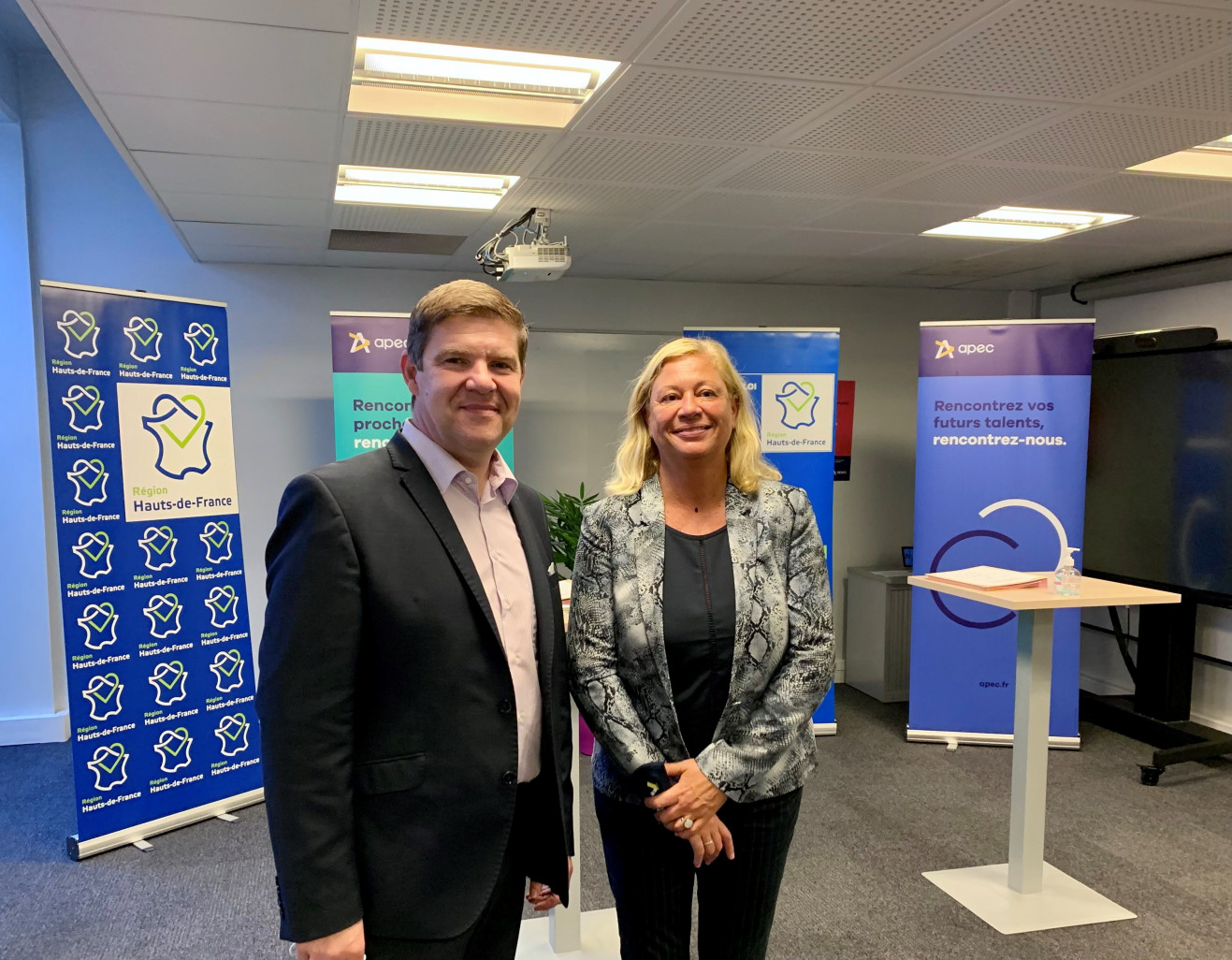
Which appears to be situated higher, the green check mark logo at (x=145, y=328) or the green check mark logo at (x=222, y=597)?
the green check mark logo at (x=145, y=328)

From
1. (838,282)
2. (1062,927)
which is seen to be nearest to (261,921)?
(1062,927)

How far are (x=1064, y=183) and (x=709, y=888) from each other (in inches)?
114

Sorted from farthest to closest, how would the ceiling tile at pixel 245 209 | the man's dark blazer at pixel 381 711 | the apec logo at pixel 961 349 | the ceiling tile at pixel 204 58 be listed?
the apec logo at pixel 961 349 < the ceiling tile at pixel 245 209 < the ceiling tile at pixel 204 58 < the man's dark blazer at pixel 381 711

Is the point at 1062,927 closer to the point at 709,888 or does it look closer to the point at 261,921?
the point at 709,888

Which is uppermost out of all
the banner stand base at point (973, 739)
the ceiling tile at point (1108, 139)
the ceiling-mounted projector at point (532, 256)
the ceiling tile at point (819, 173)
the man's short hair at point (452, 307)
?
the ceiling tile at point (1108, 139)

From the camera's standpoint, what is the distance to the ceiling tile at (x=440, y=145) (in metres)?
2.68

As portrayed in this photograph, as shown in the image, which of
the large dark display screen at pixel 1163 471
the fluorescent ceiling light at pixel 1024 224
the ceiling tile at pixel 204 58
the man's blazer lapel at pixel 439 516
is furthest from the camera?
the large dark display screen at pixel 1163 471

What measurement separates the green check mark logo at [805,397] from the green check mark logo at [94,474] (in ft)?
10.2

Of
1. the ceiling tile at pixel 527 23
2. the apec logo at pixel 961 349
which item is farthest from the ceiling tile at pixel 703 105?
the apec logo at pixel 961 349

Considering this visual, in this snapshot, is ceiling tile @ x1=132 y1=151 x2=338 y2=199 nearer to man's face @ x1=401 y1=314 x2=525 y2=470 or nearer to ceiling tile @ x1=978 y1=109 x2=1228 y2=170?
man's face @ x1=401 y1=314 x2=525 y2=470

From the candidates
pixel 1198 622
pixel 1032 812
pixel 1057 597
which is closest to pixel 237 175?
pixel 1057 597

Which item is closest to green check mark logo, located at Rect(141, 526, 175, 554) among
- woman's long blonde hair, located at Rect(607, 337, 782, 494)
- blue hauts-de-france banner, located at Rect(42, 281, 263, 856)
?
blue hauts-de-france banner, located at Rect(42, 281, 263, 856)

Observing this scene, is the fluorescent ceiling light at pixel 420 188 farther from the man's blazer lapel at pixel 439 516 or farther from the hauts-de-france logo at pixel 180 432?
the man's blazer lapel at pixel 439 516

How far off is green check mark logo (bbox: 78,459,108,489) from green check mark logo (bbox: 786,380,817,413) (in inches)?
123
